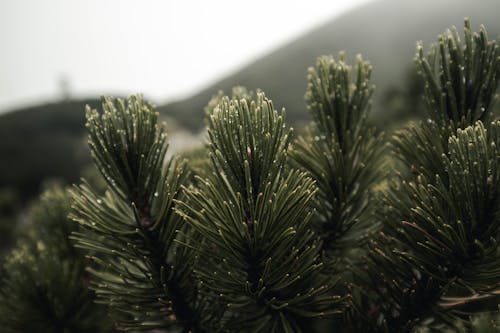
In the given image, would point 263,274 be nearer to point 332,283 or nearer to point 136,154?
point 332,283

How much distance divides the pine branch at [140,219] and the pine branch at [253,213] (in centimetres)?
21

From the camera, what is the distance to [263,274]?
149 cm

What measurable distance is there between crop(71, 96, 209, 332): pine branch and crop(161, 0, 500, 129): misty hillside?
105549 mm

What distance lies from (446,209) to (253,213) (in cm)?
85

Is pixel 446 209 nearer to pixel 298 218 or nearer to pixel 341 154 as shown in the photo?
pixel 341 154

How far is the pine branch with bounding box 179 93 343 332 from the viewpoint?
1.43m

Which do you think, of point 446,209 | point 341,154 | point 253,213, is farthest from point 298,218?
point 446,209

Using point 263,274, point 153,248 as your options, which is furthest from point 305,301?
point 153,248

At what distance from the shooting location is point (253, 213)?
1437mm

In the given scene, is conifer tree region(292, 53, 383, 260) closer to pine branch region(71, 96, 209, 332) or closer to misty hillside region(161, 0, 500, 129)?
pine branch region(71, 96, 209, 332)

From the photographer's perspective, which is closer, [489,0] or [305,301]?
[305,301]

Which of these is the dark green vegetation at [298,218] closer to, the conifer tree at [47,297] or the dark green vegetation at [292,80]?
the conifer tree at [47,297]

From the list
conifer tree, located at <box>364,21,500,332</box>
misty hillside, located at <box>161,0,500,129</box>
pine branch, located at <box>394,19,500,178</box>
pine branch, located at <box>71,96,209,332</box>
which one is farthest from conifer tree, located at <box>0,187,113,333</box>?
misty hillside, located at <box>161,0,500,129</box>

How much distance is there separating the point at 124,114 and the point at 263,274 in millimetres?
935
